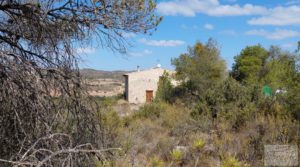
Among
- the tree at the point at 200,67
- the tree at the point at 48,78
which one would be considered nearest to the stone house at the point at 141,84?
the tree at the point at 200,67

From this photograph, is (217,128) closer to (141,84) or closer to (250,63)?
(250,63)

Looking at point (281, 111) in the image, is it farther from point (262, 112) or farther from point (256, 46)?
point (256, 46)

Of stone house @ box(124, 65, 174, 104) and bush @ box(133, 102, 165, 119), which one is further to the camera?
stone house @ box(124, 65, 174, 104)

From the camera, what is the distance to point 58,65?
13.3 feet

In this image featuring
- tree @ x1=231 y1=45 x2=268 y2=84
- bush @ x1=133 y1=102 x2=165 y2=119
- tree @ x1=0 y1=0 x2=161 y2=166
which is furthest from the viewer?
tree @ x1=231 y1=45 x2=268 y2=84

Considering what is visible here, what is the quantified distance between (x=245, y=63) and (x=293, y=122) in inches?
1354

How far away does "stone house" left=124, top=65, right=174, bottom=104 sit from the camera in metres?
45.5

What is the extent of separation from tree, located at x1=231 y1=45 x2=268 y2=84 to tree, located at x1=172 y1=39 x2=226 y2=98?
330 inches

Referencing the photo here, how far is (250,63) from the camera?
141 feet

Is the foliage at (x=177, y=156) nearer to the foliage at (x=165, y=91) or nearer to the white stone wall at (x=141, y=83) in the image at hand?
the foliage at (x=165, y=91)

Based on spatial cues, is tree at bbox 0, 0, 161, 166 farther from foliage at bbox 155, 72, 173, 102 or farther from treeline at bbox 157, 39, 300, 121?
foliage at bbox 155, 72, 173, 102

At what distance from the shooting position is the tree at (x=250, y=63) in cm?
4241

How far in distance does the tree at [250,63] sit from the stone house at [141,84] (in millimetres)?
8984

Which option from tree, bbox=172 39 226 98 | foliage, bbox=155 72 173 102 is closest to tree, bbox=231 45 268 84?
tree, bbox=172 39 226 98
